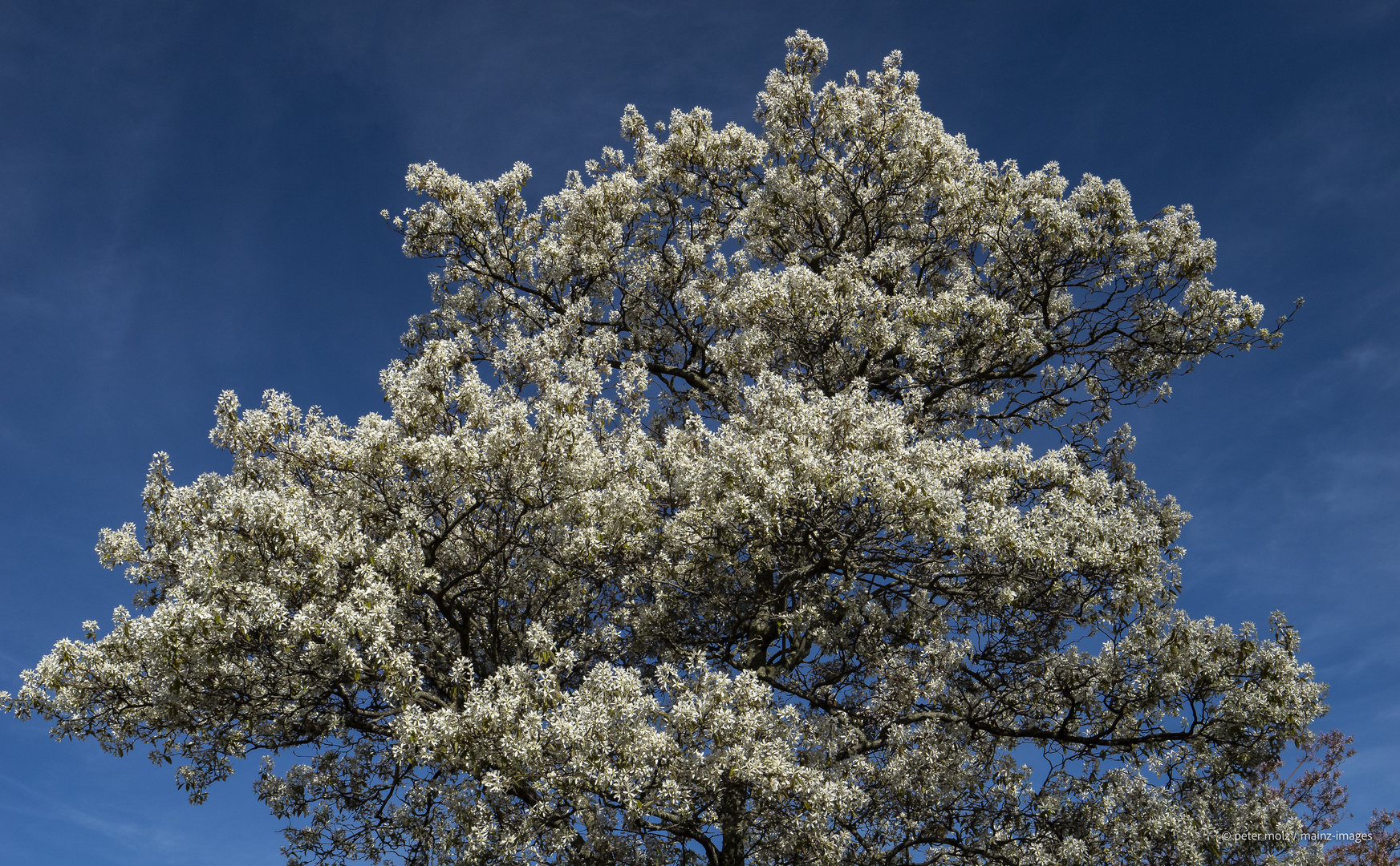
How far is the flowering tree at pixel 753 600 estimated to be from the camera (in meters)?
10.9

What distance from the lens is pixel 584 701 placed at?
10.9m

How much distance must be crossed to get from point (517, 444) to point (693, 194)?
9738 mm

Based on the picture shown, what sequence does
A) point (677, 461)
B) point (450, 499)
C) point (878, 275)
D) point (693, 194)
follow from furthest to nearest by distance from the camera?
point (693, 194) → point (878, 275) → point (677, 461) → point (450, 499)

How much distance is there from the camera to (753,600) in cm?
1399

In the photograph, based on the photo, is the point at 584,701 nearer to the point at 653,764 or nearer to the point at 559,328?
the point at 653,764

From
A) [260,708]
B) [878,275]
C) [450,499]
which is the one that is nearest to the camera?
[260,708]

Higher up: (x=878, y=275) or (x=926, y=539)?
(x=878, y=275)

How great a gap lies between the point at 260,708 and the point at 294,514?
2715 millimetres

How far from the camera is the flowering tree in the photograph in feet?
35.8

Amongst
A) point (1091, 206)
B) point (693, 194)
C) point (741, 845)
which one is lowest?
point (741, 845)

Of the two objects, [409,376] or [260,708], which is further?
[409,376]

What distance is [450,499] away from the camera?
1240cm

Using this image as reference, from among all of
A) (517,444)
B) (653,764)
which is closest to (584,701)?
(653,764)

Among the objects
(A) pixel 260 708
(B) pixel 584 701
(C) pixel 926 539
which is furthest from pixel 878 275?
(A) pixel 260 708
